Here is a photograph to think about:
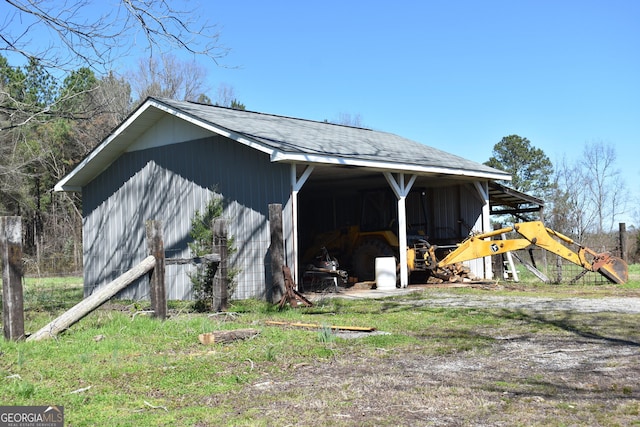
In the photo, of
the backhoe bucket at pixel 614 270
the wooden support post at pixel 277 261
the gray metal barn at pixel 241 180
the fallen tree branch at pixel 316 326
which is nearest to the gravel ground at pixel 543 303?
the wooden support post at pixel 277 261

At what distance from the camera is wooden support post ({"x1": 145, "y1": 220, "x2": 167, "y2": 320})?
878 centimetres

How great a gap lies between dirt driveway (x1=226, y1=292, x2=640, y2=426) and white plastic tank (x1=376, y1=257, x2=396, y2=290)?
23.3ft

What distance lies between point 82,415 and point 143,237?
11.3 m

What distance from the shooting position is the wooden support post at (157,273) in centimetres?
878

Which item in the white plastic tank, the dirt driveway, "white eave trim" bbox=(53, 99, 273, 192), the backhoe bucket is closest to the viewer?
the dirt driveway

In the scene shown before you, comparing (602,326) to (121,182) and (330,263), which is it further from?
(121,182)

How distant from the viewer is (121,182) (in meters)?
16.2

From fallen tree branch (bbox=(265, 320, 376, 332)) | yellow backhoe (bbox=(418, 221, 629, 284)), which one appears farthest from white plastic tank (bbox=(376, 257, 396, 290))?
fallen tree branch (bbox=(265, 320, 376, 332))

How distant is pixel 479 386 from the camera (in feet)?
17.0

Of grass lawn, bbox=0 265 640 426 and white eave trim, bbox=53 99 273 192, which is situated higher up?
white eave trim, bbox=53 99 273 192

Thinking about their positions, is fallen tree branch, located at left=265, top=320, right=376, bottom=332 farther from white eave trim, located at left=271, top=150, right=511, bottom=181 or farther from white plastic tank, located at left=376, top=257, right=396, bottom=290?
white plastic tank, located at left=376, top=257, right=396, bottom=290

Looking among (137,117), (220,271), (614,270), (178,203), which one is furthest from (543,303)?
(137,117)

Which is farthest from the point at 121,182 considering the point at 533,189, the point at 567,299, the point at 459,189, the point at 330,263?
the point at 533,189

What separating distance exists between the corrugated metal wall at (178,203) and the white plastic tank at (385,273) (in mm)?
3031
